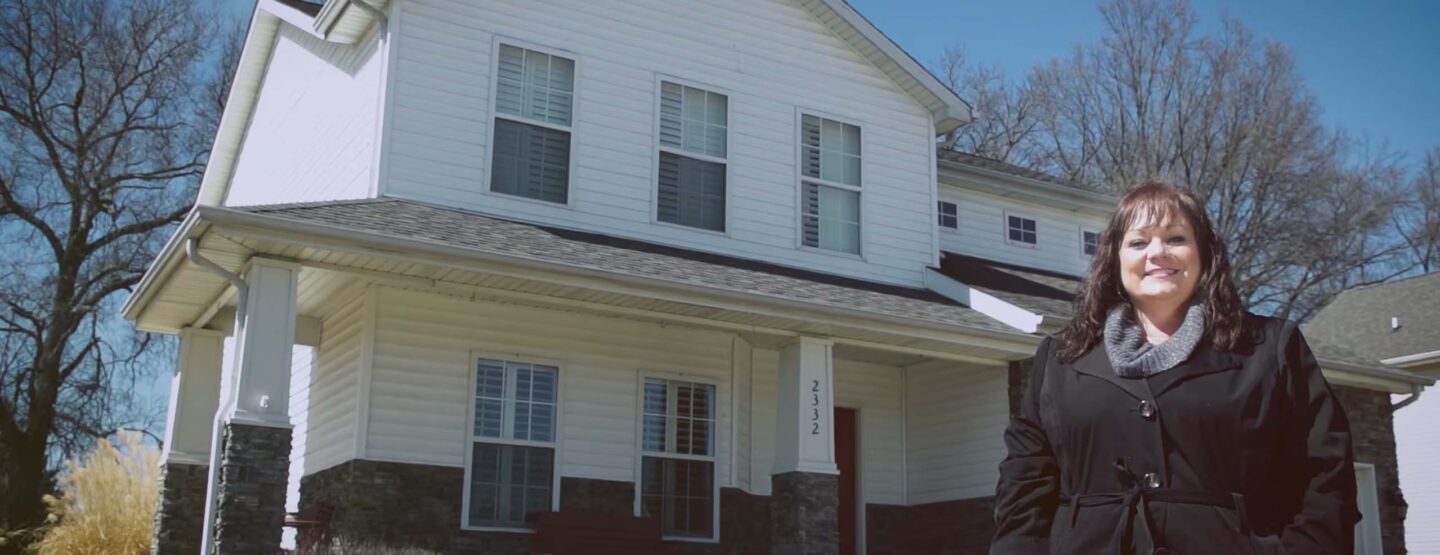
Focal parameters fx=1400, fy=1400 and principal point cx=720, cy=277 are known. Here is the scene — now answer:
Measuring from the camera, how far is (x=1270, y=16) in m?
32.5

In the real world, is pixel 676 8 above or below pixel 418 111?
above

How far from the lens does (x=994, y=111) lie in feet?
107

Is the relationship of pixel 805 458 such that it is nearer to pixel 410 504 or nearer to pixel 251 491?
pixel 410 504

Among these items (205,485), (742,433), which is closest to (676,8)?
(742,433)

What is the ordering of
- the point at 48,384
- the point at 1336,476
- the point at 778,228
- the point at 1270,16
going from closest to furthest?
the point at 1336,476 → the point at 778,228 → the point at 48,384 → the point at 1270,16

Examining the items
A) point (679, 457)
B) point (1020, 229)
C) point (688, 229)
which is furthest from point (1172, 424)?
point (1020, 229)

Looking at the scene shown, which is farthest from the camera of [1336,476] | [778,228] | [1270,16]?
[1270,16]

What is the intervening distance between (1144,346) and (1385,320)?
22376mm

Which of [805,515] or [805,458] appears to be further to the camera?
[805,458]

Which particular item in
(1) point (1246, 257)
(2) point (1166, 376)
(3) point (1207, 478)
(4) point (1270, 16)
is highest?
(4) point (1270, 16)

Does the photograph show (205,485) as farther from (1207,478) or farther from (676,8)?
(1207,478)

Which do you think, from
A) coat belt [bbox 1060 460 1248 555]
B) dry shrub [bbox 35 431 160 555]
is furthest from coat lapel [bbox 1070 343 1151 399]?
dry shrub [bbox 35 431 160 555]

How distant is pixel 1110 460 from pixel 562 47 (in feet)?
35.6

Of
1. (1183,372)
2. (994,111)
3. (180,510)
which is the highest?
(994,111)
